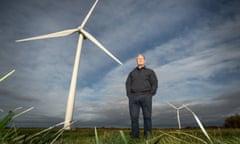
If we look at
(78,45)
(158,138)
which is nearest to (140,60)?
(158,138)

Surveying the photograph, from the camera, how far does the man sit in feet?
25.8

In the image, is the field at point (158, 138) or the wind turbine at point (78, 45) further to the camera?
the wind turbine at point (78, 45)

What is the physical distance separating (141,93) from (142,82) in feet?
1.13

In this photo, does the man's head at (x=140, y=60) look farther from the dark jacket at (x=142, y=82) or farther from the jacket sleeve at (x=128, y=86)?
the jacket sleeve at (x=128, y=86)

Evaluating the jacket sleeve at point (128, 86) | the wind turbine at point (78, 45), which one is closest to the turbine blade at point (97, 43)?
the wind turbine at point (78, 45)

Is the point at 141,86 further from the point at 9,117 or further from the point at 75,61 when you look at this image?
the point at 75,61

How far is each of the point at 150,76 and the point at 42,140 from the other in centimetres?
721

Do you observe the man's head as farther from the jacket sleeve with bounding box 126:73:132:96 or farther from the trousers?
the trousers

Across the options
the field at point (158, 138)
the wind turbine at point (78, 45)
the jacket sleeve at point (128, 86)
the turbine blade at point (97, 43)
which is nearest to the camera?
the field at point (158, 138)

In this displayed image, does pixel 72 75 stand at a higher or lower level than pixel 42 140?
higher

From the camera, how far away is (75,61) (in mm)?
19688

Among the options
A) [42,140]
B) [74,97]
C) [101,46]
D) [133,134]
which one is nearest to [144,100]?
[133,134]

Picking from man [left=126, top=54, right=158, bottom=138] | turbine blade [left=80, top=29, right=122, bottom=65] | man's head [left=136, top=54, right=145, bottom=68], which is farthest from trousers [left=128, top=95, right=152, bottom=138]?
turbine blade [left=80, top=29, right=122, bottom=65]

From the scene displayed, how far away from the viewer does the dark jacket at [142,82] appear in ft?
25.9
